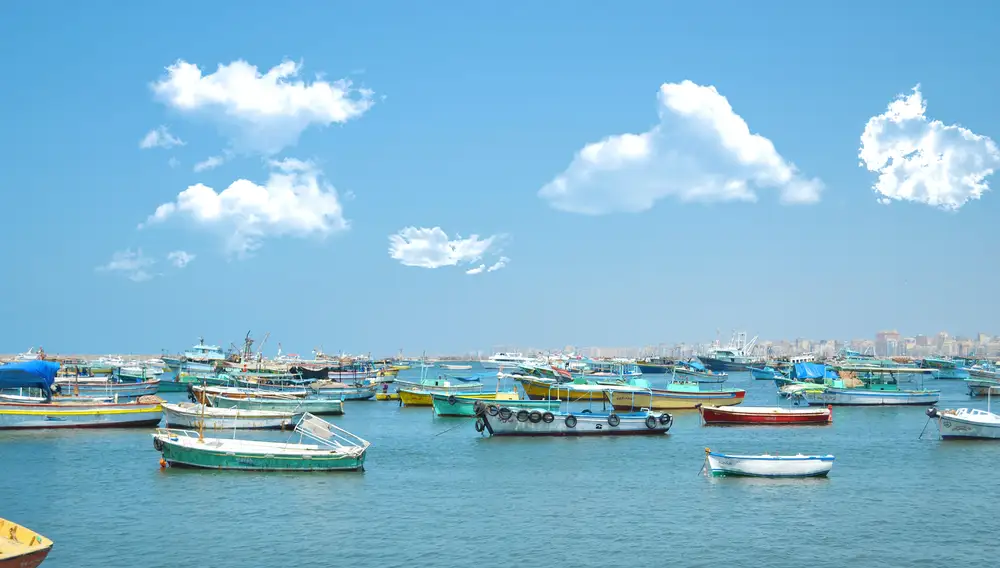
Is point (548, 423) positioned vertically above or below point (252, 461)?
above

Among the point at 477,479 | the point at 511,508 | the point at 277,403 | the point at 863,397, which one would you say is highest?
the point at 277,403

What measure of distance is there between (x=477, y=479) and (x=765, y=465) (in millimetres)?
11097

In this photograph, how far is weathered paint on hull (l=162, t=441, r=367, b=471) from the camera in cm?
3606

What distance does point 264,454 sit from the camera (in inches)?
1416

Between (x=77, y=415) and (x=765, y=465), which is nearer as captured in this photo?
(x=765, y=465)

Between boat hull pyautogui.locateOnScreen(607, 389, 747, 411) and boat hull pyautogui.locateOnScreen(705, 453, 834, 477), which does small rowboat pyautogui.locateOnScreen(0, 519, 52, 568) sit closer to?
boat hull pyautogui.locateOnScreen(705, 453, 834, 477)

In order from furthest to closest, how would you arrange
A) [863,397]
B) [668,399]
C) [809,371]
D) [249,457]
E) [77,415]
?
[809,371], [863,397], [668,399], [77,415], [249,457]

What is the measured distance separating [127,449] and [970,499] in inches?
1420

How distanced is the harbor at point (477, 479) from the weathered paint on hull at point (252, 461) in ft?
0.19

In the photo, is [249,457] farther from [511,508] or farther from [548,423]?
[548,423]

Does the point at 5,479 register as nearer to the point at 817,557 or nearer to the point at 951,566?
the point at 817,557

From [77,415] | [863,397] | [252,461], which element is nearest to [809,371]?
[863,397]

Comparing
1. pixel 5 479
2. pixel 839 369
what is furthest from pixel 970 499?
pixel 839 369

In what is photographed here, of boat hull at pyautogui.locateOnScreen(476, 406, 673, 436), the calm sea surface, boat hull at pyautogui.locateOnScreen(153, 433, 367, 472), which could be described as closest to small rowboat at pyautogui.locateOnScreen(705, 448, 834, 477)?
the calm sea surface
